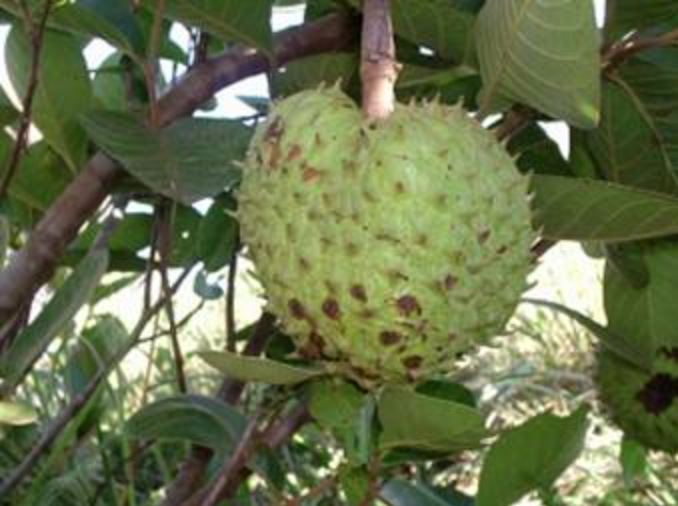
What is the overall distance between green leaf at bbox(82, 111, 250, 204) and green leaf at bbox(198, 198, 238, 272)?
30 cm

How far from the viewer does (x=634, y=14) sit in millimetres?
1037

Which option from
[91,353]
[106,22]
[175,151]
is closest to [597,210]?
[175,151]

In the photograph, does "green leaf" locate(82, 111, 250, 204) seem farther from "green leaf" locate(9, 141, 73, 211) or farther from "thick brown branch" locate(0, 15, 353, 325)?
"green leaf" locate(9, 141, 73, 211)

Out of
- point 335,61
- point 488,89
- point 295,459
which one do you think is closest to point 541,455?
point 488,89

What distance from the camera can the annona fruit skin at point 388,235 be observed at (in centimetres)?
77

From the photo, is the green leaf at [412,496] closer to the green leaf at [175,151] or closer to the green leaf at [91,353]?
the green leaf at [175,151]

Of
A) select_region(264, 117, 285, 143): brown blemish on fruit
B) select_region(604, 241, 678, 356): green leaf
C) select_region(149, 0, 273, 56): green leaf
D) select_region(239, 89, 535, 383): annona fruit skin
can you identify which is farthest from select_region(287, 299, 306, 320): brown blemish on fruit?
select_region(604, 241, 678, 356): green leaf

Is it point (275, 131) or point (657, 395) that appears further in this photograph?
point (657, 395)

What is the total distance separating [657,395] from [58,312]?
0.77m

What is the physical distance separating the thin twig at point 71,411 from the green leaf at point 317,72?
30cm

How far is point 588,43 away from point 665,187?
1.10ft

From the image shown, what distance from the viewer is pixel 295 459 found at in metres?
2.48

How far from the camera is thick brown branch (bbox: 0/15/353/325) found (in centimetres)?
101

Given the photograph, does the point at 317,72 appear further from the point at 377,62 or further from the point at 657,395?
the point at 657,395
